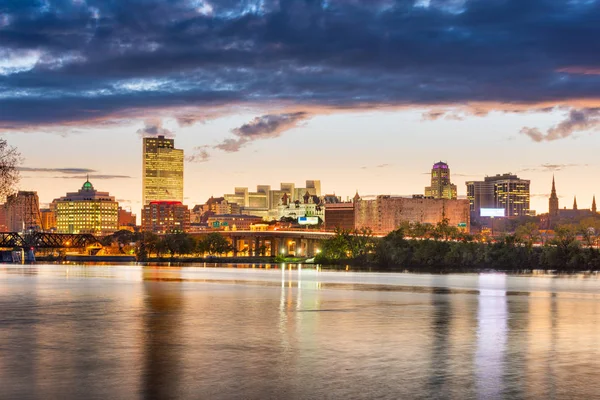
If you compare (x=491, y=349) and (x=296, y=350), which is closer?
(x=296, y=350)

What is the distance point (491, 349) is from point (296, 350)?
761 cm

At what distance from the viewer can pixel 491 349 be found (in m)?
33.2

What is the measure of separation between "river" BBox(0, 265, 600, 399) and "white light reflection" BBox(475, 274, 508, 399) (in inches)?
2.5

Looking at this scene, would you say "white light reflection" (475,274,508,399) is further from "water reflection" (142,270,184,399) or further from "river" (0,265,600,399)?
"water reflection" (142,270,184,399)

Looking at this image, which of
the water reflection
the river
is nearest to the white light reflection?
the river

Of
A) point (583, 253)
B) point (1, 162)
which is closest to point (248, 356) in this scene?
point (1, 162)

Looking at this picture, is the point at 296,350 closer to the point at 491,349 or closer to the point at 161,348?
the point at 161,348

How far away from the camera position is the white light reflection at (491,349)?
25031mm

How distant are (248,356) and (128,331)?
10.0m

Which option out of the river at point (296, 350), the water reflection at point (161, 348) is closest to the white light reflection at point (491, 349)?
the river at point (296, 350)

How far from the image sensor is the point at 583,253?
17312cm

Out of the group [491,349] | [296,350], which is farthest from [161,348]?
[491,349]

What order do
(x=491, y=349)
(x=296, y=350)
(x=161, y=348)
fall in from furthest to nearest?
(x=491, y=349), (x=161, y=348), (x=296, y=350)

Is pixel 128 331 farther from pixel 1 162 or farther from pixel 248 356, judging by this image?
pixel 1 162
